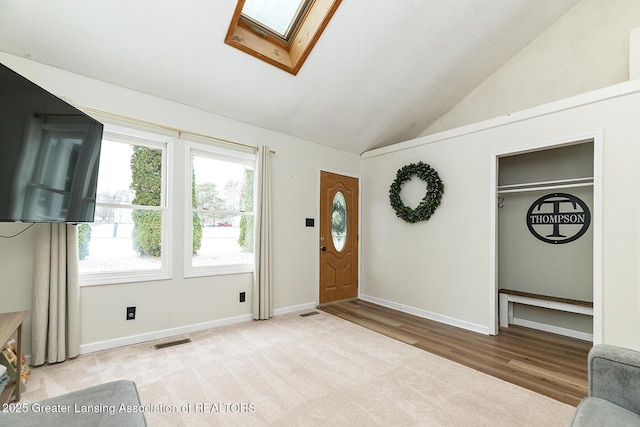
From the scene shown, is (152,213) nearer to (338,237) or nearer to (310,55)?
(310,55)

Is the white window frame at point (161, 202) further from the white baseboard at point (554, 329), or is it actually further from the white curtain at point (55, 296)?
the white baseboard at point (554, 329)

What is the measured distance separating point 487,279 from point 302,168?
2.90m

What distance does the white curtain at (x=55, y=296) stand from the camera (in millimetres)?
2480

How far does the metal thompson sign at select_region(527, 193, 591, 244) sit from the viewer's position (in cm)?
340

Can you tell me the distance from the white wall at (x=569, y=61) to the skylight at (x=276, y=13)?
9.72 feet

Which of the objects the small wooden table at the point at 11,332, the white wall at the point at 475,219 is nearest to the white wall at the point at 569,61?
the white wall at the point at 475,219

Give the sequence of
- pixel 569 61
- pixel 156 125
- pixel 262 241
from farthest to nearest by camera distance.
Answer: pixel 262 241 → pixel 569 61 → pixel 156 125

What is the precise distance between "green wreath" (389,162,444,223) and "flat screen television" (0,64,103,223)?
3.69 meters

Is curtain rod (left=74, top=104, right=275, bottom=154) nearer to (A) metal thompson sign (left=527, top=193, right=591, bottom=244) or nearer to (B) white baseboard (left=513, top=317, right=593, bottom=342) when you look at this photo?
(A) metal thompson sign (left=527, top=193, right=591, bottom=244)

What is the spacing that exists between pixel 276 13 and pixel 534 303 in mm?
4463


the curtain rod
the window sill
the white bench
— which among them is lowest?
the white bench

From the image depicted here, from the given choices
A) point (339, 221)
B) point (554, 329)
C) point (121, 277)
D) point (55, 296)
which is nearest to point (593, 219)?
point (554, 329)

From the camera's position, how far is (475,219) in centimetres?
361

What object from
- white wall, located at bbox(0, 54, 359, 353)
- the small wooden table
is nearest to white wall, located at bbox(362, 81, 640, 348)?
white wall, located at bbox(0, 54, 359, 353)
